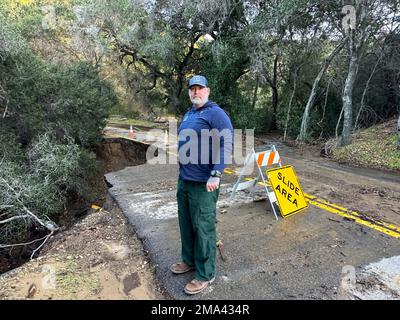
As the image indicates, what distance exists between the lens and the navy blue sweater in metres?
3.09

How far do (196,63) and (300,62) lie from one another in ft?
17.6

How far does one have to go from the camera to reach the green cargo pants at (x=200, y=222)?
10.2 ft

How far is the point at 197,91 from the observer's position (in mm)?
3113

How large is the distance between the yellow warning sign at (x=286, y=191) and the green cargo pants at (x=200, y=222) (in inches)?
82.9

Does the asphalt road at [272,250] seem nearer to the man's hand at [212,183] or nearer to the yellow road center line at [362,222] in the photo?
the yellow road center line at [362,222]

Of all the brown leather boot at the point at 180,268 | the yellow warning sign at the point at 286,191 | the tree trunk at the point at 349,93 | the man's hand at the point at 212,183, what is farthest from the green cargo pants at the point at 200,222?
the tree trunk at the point at 349,93

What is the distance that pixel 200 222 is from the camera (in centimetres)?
311

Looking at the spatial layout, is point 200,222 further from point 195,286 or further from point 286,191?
point 286,191

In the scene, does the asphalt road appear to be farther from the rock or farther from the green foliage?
the green foliage

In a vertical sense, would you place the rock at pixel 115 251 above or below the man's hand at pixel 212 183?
below

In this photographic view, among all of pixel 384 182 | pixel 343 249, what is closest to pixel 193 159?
pixel 343 249

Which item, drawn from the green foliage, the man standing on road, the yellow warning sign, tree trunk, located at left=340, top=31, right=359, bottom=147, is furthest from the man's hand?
tree trunk, located at left=340, top=31, right=359, bottom=147
